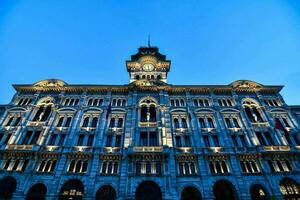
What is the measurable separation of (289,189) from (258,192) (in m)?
3.85

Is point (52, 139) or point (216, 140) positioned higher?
point (52, 139)

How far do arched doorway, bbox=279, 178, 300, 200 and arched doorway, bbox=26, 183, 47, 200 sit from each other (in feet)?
94.1

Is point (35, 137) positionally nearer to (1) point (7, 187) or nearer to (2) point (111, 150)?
(1) point (7, 187)

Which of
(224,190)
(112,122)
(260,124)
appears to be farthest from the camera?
(112,122)

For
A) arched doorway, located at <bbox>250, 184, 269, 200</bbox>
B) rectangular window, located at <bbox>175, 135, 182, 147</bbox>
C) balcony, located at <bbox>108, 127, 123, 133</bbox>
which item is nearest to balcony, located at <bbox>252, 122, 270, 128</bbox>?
arched doorway, located at <bbox>250, 184, 269, 200</bbox>

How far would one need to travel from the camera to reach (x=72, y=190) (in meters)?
23.4

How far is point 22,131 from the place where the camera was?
92.7 ft

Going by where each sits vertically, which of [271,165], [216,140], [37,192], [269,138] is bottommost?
[37,192]

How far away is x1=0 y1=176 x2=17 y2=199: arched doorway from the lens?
2275 centimetres

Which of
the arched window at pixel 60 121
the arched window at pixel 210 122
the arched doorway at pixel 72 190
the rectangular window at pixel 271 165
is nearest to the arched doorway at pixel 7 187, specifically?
the arched doorway at pixel 72 190

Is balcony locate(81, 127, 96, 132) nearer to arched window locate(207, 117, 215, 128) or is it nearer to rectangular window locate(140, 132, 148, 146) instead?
rectangular window locate(140, 132, 148, 146)

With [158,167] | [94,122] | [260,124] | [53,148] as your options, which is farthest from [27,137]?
[260,124]

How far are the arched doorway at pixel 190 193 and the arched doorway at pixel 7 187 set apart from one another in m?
20.3

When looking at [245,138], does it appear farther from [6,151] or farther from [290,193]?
[6,151]
